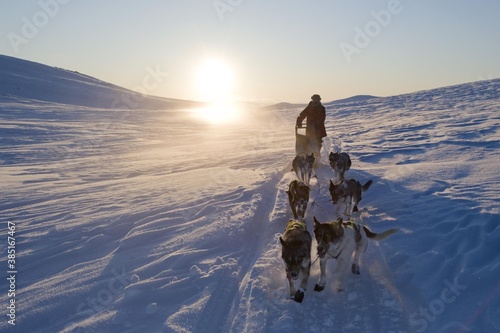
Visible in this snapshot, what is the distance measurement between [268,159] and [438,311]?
9.49 meters

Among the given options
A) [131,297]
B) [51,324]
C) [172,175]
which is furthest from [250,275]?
[172,175]

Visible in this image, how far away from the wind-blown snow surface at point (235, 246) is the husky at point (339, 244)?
20 centimetres

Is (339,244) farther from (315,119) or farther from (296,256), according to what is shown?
(315,119)

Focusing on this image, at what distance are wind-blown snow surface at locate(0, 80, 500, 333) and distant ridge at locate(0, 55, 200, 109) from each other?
31219 mm

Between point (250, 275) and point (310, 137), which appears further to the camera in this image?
point (310, 137)

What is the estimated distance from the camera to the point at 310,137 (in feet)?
36.5

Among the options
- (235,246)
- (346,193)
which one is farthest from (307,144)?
(235,246)

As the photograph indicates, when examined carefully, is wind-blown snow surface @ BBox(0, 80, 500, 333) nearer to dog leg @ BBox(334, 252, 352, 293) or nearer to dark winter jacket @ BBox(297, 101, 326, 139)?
dog leg @ BBox(334, 252, 352, 293)

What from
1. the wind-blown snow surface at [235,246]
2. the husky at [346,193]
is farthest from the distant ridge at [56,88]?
the husky at [346,193]

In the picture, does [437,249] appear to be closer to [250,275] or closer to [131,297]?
[250,275]

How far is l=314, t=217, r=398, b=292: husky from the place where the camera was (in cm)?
438

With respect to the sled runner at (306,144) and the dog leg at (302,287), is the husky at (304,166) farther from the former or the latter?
the dog leg at (302,287)

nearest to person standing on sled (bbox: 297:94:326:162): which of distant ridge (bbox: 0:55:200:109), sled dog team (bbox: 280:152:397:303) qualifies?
sled dog team (bbox: 280:152:397:303)

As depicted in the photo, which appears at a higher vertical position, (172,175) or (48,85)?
(48,85)
